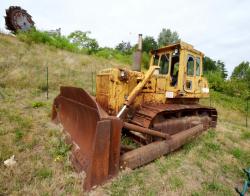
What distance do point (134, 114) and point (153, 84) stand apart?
989 millimetres

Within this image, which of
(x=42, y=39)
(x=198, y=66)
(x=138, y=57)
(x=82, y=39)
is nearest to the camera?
(x=138, y=57)

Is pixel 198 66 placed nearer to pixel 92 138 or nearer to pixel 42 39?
pixel 92 138

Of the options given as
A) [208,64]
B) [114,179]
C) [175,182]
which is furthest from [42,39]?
[208,64]

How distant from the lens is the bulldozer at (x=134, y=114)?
269cm

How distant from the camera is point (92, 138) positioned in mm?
2887

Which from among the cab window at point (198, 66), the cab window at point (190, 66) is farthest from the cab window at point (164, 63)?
the cab window at point (198, 66)

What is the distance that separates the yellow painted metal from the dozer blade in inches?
34.3

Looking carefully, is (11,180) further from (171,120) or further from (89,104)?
(171,120)

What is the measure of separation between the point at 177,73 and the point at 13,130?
4438mm

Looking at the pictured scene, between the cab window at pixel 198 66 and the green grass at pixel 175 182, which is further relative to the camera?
the cab window at pixel 198 66

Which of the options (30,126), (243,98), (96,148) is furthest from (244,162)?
(243,98)

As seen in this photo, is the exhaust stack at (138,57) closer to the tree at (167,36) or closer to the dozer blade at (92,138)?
the dozer blade at (92,138)

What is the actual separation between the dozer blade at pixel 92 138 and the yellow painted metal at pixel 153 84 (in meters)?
0.87

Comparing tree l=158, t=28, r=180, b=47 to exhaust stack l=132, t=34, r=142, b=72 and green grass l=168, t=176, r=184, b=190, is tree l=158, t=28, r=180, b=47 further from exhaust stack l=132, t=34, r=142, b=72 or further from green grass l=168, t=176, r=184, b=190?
green grass l=168, t=176, r=184, b=190
